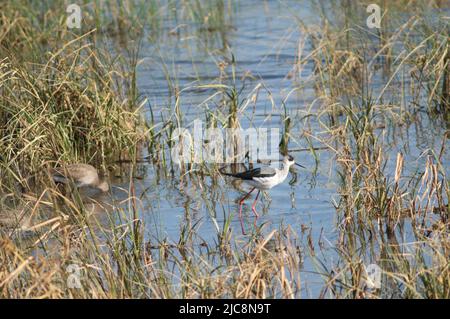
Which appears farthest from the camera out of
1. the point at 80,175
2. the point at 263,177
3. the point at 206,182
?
the point at 206,182

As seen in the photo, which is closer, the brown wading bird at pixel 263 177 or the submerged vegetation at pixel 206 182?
the submerged vegetation at pixel 206 182

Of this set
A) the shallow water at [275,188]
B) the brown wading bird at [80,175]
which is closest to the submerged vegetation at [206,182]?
the shallow water at [275,188]

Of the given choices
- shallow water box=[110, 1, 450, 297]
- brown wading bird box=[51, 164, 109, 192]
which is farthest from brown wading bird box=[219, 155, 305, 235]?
brown wading bird box=[51, 164, 109, 192]

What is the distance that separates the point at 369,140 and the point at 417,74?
2367mm

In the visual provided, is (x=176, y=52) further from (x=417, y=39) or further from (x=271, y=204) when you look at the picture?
(x=271, y=204)

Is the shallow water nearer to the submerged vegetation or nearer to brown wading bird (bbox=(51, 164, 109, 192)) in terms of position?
the submerged vegetation

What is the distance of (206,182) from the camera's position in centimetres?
899

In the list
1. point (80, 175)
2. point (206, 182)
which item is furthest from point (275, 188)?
point (80, 175)

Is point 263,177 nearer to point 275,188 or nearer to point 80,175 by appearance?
point 275,188

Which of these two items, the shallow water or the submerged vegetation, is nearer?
the submerged vegetation

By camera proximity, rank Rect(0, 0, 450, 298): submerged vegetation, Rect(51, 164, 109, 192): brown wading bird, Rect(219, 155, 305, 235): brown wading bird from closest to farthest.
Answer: Rect(0, 0, 450, 298): submerged vegetation
Rect(219, 155, 305, 235): brown wading bird
Rect(51, 164, 109, 192): brown wading bird

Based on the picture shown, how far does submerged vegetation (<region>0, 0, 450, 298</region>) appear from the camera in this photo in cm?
586

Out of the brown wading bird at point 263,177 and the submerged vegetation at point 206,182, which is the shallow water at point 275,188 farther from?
the brown wading bird at point 263,177

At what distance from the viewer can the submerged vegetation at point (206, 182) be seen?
5.86 metres
